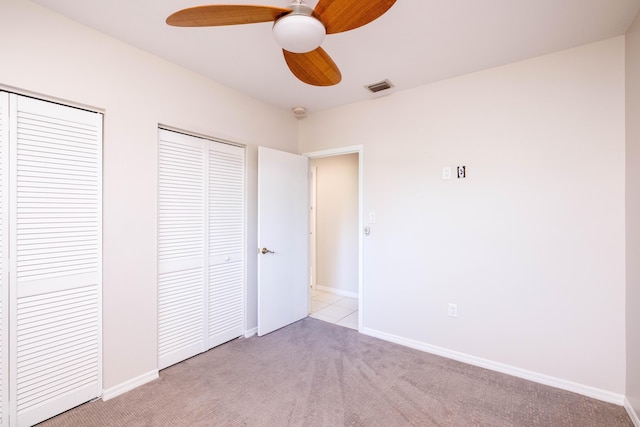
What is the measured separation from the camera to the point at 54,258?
1.80m

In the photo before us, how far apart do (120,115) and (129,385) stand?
1.95 metres

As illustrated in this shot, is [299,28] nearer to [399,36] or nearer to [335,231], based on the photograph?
[399,36]

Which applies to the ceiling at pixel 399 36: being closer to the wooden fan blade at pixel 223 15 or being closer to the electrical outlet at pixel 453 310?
the wooden fan blade at pixel 223 15

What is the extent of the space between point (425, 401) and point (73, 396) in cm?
233

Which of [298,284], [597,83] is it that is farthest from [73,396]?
[597,83]

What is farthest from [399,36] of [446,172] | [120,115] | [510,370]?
[510,370]

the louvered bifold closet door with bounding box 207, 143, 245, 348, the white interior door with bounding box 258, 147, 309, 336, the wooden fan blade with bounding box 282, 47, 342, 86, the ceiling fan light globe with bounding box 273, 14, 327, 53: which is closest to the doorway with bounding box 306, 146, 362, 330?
the white interior door with bounding box 258, 147, 309, 336

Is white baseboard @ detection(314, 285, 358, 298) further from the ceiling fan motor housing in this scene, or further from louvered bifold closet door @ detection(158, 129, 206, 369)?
the ceiling fan motor housing

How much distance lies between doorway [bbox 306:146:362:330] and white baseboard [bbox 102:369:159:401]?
219cm

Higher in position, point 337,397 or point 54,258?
point 54,258

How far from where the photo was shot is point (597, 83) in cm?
200

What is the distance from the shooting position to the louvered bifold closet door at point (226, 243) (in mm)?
2715

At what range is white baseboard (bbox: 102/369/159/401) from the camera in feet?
6.47

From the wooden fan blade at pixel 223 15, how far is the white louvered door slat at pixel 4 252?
1.21 m
